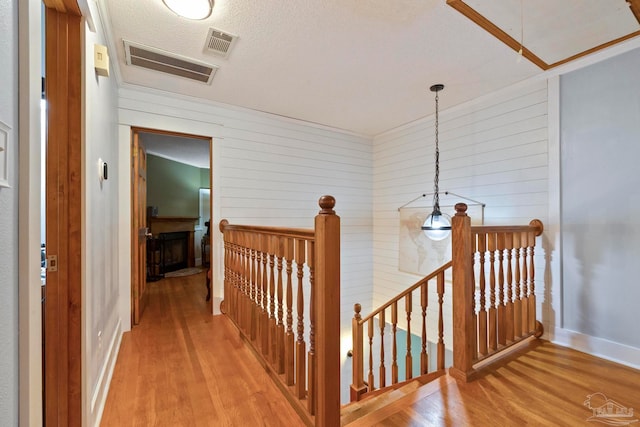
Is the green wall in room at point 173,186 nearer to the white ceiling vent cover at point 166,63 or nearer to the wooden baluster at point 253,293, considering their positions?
the white ceiling vent cover at point 166,63

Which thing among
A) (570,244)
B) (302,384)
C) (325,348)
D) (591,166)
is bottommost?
(302,384)

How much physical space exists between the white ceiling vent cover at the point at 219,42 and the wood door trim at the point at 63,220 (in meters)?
0.95

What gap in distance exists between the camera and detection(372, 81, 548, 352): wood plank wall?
2635 mm

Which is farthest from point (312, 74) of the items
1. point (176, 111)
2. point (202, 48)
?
point (176, 111)

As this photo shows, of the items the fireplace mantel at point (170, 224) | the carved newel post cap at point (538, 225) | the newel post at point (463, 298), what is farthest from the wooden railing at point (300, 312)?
the fireplace mantel at point (170, 224)

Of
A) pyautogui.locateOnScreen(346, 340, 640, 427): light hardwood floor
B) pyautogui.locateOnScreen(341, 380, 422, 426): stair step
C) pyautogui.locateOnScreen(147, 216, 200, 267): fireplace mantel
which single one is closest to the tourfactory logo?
pyautogui.locateOnScreen(346, 340, 640, 427): light hardwood floor

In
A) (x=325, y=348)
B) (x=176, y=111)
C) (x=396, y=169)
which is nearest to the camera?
(x=325, y=348)

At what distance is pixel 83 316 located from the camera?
49.9 inches

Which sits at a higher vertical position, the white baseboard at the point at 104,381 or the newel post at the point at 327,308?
the newel post at the point at 327,308

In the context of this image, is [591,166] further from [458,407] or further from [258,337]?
[258,337]

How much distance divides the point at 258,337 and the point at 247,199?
182cm

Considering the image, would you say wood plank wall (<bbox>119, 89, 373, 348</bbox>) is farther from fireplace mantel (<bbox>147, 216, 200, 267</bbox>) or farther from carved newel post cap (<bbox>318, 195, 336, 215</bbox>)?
fireplace mantel (<bbox>147, 216, 200, 267</bbox>)

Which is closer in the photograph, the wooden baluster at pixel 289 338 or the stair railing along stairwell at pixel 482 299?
the wooden baluster at pixel 289 338

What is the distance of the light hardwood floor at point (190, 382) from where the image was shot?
148cm
